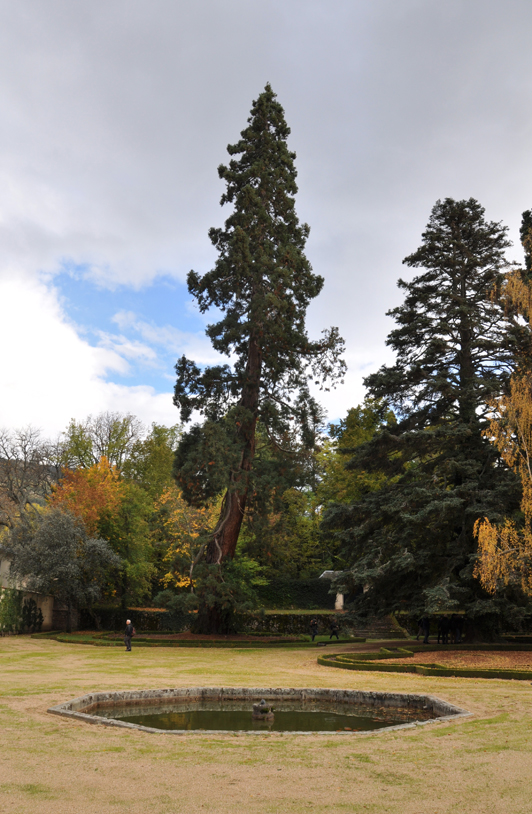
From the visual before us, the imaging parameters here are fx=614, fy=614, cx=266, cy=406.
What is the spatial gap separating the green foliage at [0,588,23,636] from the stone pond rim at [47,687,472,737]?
866 inches

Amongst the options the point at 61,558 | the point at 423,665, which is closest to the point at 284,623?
the point at 61,558

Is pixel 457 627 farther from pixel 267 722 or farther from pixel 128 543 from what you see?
pixel 128 543

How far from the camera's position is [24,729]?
27.4 feet

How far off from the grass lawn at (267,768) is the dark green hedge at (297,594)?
1241 inches

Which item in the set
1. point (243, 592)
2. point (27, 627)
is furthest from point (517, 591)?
point (27, 627)

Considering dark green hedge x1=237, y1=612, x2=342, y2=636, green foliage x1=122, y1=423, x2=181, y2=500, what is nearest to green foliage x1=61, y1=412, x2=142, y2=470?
green foliage x1=122, y1=423, x2=181, y2=500

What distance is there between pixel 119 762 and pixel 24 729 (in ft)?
7.74

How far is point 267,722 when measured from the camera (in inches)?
394

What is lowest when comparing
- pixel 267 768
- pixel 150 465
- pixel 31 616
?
pixel 31 616

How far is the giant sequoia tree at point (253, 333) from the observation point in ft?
93.6

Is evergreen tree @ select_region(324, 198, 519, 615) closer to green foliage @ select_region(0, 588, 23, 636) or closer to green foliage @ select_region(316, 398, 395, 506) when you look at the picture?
green foliage @ select_region(316, 398, 395, 506)

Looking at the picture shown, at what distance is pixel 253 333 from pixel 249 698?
2068 centimetres

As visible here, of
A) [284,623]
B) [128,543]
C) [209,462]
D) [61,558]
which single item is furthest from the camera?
[128,543]

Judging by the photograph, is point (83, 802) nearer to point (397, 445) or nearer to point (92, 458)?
point (397, 445)
